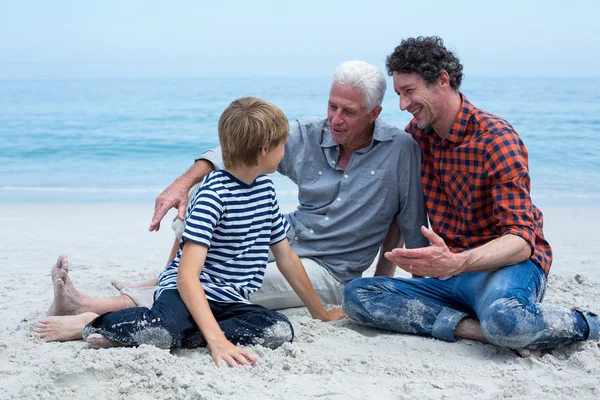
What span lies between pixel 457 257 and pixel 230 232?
103 cm

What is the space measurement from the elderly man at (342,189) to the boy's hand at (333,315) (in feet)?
0.62

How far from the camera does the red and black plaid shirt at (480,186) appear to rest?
3461 mm

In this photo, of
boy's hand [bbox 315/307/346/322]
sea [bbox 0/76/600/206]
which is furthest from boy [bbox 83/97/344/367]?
sea [bbox 0/76/600/206]

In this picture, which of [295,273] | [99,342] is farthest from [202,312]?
[295,273]

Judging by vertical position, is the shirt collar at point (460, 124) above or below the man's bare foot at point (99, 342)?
above

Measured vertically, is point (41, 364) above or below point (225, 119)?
below

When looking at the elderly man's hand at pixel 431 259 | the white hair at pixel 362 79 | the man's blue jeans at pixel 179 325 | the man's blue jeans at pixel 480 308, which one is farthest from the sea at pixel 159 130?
the elderly man's hand at pixel 431 259

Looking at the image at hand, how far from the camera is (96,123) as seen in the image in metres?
19.4

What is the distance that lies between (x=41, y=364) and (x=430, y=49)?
2347mm

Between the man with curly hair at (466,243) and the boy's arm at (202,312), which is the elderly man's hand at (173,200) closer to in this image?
the boy's arm at (202,312)

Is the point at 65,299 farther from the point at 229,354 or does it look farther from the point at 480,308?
the point at 480,308

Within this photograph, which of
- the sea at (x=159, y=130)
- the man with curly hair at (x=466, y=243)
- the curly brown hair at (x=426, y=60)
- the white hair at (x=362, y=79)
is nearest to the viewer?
the man with curly hair at (x=466, y=243)

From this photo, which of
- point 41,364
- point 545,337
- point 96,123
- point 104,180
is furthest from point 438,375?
point 96,123

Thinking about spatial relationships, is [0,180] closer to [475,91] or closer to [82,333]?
[82,333]
